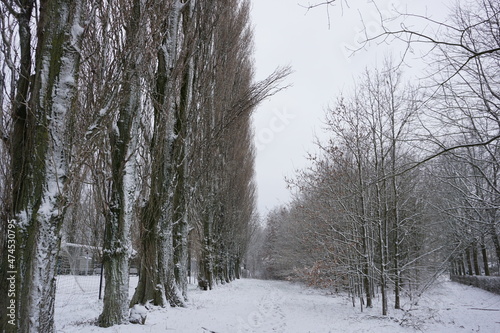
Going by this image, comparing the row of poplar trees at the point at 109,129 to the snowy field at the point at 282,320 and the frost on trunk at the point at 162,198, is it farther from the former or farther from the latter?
the snowy field at the point at 282,320

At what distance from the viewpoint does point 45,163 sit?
126 inches

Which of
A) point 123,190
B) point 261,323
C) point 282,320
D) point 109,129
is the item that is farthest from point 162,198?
point 282,320

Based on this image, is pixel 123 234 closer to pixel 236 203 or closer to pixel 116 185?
pixel 116 185

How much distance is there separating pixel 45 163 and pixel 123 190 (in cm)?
205

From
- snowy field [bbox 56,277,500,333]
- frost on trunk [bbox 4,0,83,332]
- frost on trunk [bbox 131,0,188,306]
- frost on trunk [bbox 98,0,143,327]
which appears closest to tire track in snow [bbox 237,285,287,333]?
snowy field [bbox 56,277,500,333]

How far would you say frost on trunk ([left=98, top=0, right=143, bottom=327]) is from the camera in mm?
4688

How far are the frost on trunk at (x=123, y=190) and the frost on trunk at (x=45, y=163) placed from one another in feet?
4.57

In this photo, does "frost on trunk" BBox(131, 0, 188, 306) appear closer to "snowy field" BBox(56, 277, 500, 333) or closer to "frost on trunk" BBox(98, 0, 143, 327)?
"snowy field" BBox(56, 277, 500, 333)

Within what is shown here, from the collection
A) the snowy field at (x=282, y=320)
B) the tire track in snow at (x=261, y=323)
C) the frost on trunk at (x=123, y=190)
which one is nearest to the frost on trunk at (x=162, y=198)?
the snowy field at (x=282, y=320)

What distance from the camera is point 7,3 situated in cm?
347

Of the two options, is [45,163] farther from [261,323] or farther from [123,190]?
[261,323]

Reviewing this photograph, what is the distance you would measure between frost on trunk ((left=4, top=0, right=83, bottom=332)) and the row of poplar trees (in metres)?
0.01

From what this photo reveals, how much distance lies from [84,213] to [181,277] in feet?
18.4

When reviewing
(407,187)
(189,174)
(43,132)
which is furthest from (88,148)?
(407,187)
